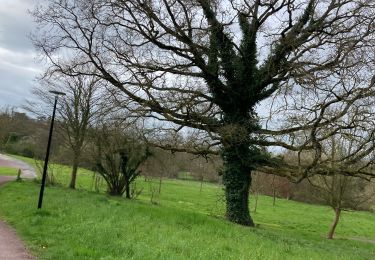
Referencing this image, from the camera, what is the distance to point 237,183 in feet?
80.4

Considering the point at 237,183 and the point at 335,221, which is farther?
the point at 335,221

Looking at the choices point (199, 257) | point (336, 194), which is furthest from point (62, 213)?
point (336, 194)

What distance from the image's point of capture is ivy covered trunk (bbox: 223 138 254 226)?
2433 cm

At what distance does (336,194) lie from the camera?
31.7 m

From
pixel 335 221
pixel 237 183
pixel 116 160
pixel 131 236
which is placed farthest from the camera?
pixel 116 160

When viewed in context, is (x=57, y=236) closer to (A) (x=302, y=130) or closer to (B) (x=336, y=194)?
(A) (x=302, y=130)

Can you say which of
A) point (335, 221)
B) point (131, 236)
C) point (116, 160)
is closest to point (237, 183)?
point (335, 221)

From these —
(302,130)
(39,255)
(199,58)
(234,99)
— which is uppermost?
(199,58)

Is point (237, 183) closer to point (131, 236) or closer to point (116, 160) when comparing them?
point (131, 236)

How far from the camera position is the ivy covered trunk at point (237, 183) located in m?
24.3

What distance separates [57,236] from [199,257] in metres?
4.41

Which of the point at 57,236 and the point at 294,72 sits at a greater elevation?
the point at 294,72

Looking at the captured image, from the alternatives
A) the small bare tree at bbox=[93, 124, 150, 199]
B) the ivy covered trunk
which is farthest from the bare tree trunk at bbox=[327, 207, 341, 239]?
the small bare tree at bbox=[93, 124, 150, 199]

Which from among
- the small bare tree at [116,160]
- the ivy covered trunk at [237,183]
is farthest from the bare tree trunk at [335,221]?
the small bare tree at [116,160]
